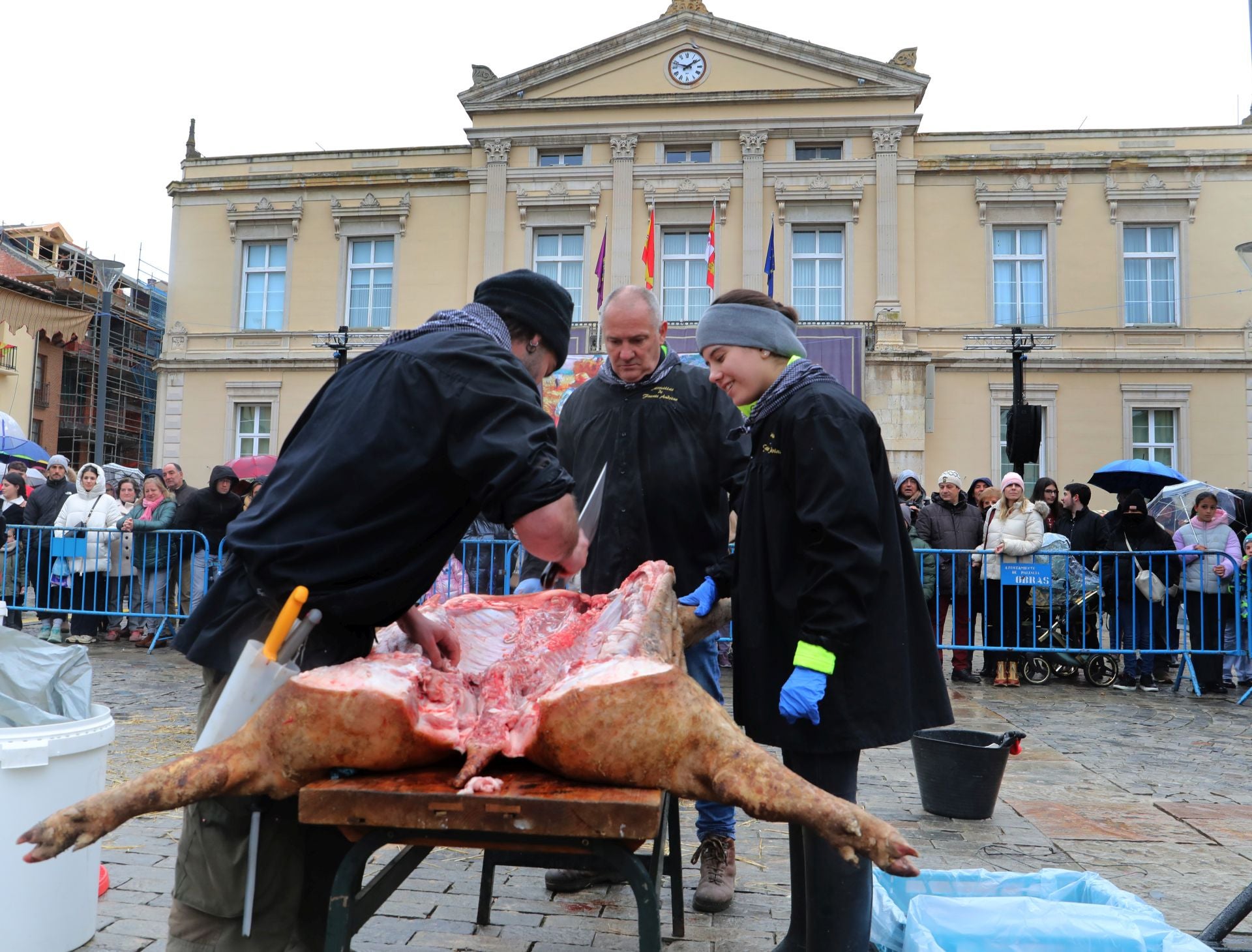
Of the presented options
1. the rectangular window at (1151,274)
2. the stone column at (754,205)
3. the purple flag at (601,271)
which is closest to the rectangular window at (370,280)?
the purple flag at (601,271)

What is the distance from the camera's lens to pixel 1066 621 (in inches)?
378

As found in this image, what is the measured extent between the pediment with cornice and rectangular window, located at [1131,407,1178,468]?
10.3 m

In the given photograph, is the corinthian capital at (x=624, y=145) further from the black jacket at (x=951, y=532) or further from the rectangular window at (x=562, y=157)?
the black jacket at (x=951, y=532)

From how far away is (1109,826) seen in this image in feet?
15.8

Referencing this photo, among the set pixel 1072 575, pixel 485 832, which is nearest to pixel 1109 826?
pixel 485 832

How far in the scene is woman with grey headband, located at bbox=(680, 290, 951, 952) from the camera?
8.97 ft

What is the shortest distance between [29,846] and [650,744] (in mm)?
2350

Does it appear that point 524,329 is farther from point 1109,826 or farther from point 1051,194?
point 1051,194

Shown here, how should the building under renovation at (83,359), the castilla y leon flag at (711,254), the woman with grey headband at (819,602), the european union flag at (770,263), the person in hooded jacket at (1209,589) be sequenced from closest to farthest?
1. the woman with grey headband at (819,602)
2. the person in hooded jacket at (1209,589)
3. the european union flag at (770,263)
4. the castilla y leon flag at (711,254)
5. the building under renovation at (83,359)

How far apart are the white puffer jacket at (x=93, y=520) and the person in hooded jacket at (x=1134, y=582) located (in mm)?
11047

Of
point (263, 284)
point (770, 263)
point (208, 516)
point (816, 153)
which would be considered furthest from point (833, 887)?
point (263, 284)

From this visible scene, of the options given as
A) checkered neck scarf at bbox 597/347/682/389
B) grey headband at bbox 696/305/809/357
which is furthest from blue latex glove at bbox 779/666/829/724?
checkered neck scarf at bbox 597/347/682/389

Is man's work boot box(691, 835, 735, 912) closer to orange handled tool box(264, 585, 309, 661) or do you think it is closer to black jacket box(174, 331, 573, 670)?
black jacket box(174, 331, 573, 670)

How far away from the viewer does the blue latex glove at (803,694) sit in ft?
8.79
